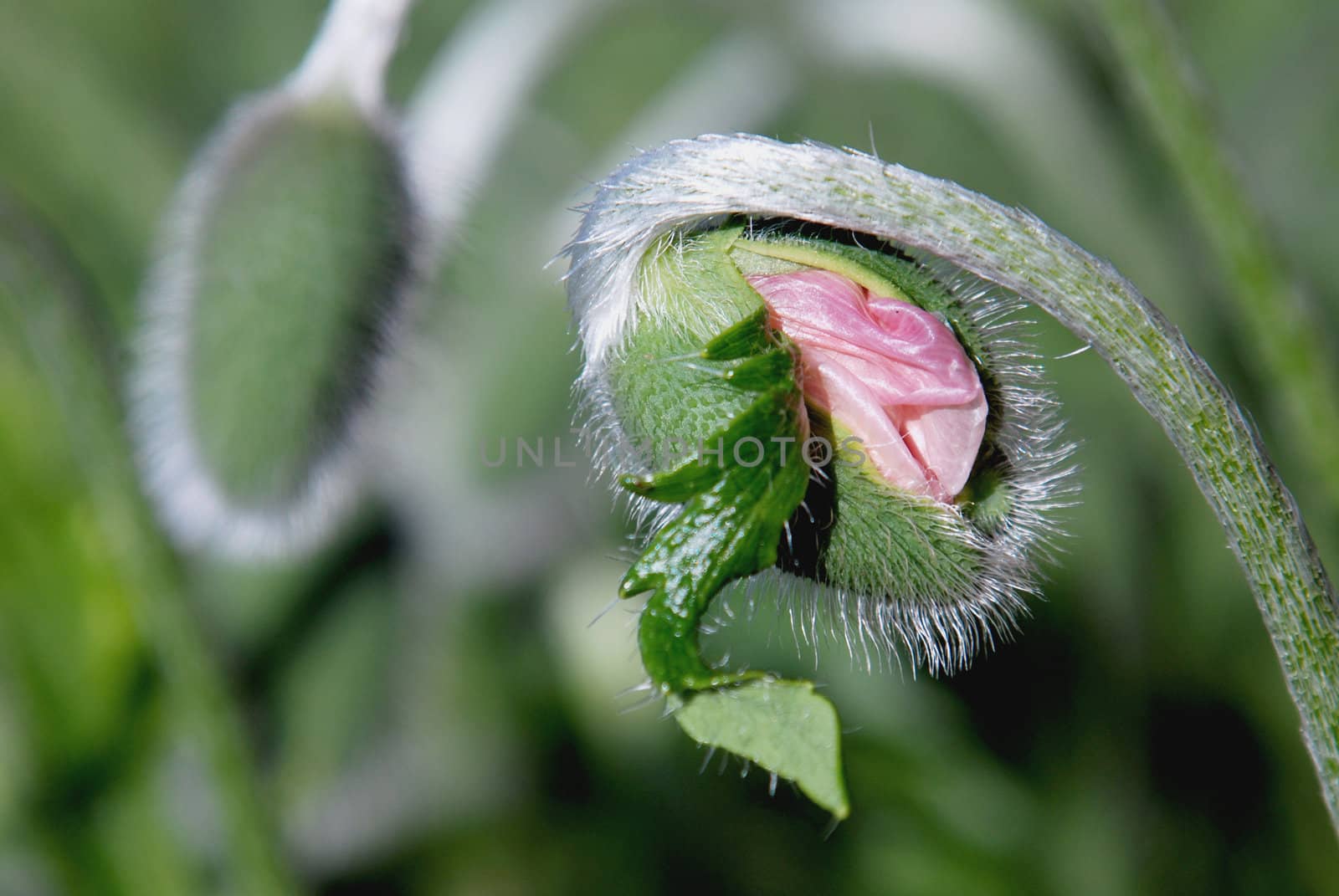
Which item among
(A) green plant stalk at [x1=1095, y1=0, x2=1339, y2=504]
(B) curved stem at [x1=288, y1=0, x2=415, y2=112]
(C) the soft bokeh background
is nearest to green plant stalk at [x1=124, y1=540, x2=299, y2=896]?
(C) the soft bokeh background

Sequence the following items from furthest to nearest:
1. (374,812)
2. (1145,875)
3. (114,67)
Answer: (114,67)
(374,812)
(1145,875)

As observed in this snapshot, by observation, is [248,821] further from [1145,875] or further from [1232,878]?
[1232,878]

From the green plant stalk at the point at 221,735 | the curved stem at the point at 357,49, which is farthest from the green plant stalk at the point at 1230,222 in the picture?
the green plant stalk at the point at 221,735

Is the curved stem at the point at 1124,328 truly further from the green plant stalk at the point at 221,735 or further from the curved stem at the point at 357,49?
the green plant stalk at the point at 221,735

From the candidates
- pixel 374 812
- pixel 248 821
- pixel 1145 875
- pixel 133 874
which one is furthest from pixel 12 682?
pixel 1145 875

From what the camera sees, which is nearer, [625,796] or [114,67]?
[625,796]

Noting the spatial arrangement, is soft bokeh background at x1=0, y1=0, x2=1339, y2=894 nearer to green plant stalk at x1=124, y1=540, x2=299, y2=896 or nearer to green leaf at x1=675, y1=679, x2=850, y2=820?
green plant stalk at x1=124, y1=540, x2=299, y2=896

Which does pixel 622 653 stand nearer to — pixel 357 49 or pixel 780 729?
pixel 357 49
